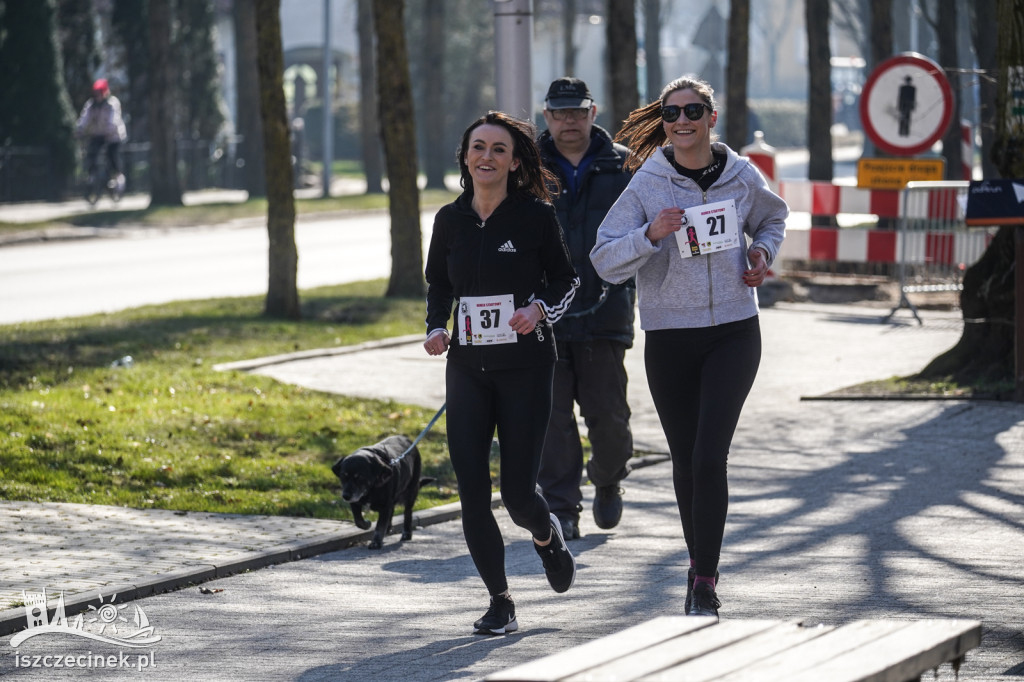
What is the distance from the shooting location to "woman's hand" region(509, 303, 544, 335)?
582 cm

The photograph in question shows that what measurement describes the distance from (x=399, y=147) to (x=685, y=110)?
11.5 meters

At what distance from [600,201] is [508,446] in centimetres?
188

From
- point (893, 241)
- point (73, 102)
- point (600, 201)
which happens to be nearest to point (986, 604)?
point (600, 201)

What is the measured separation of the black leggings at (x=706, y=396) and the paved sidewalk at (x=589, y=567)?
0.41 meters

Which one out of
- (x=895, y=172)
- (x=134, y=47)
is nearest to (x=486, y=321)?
(x=895, y=172)

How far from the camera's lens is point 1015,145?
11.0m

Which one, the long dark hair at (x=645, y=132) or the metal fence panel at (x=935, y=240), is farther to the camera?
the metal fence panel at (x=935, y=240)

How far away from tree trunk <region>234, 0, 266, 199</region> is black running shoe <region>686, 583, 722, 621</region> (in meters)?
27.8

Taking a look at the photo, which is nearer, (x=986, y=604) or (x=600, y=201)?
(x=986, y=604)

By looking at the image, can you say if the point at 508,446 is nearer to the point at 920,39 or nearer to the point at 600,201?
the point at 600,201

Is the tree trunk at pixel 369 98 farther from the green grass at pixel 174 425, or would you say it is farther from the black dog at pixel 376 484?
the black dog at pixel 376 484

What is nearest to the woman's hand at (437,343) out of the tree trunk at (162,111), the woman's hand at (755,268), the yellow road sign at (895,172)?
the woman's hand at (755,268)

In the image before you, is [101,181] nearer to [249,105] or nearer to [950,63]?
[249,105]

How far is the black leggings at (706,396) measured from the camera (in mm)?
5859
